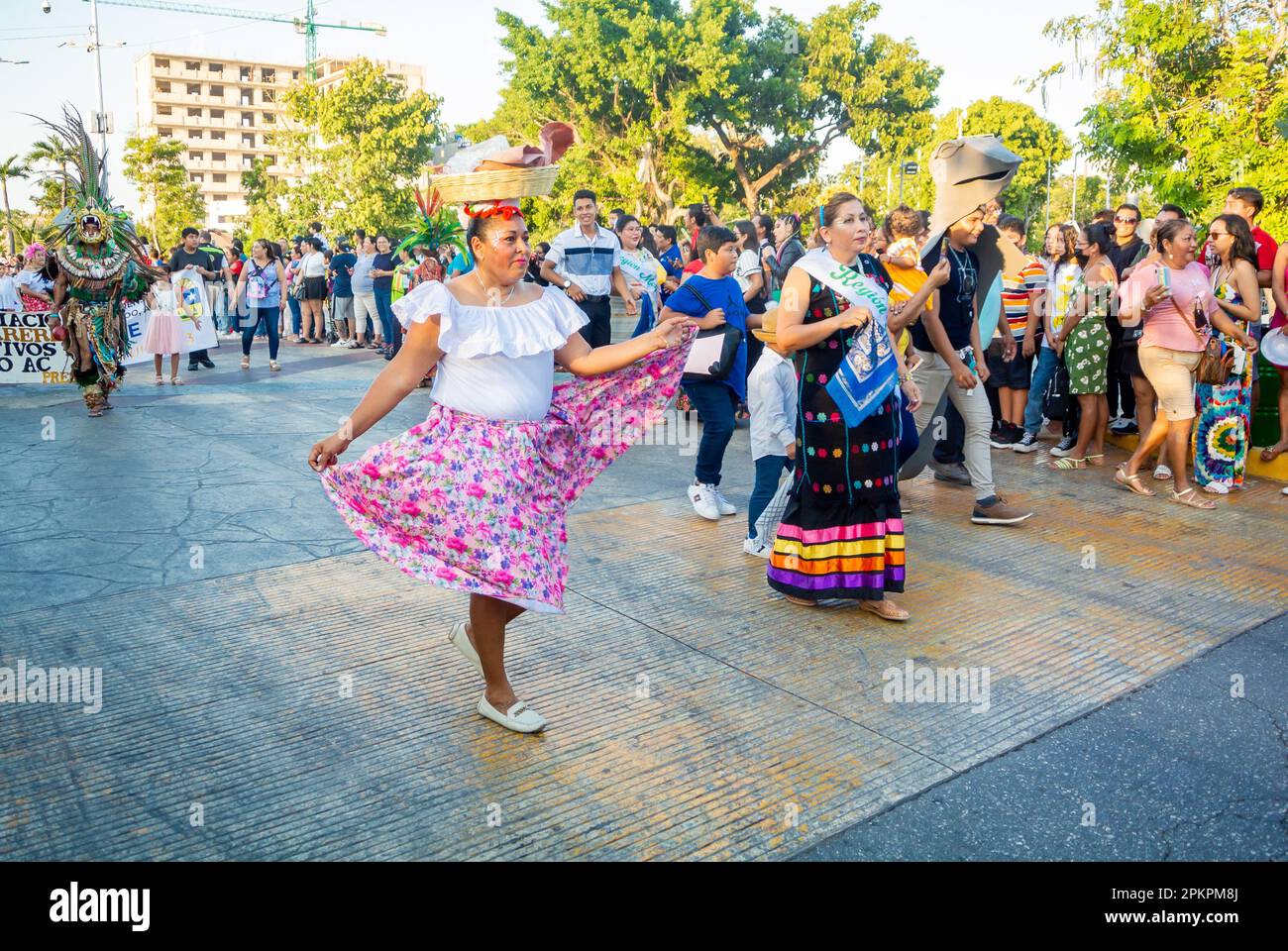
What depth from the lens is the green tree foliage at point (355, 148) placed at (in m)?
42.8

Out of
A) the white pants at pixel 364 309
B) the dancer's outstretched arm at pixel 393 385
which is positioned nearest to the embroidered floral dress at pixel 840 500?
the dancer's outstretched arm at pixel 393 385

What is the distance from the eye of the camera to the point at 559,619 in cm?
477

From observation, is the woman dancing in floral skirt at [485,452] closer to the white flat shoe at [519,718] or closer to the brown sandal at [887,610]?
the white flat shoe at [519,718]

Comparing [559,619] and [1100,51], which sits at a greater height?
[1100,51]

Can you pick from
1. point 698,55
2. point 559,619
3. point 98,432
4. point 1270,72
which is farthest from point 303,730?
point 698,55

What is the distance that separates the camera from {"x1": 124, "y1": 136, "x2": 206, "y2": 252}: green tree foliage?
42.8m

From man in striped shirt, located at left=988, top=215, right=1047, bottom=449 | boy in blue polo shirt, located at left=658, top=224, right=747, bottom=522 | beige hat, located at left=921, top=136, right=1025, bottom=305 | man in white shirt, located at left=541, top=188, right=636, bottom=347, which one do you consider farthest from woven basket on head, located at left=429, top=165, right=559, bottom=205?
man in striped shirt, located at left=988, top=215, right=1047, bottom=449

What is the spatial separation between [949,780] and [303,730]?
2127mm

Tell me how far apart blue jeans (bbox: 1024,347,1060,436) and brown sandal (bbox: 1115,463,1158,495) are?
1468 millimetres

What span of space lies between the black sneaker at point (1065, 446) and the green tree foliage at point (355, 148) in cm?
3677

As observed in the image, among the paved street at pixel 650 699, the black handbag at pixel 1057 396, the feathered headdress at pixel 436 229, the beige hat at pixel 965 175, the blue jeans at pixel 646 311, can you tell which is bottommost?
the paved street at pixel 650 699

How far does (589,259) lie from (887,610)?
5.82 m

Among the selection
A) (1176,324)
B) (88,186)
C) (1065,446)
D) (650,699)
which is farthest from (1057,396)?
(88,186)
